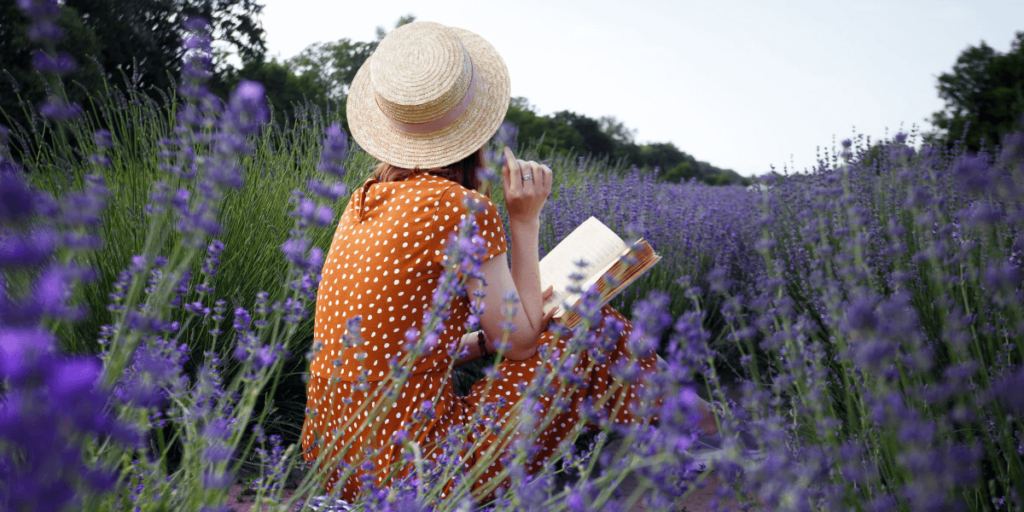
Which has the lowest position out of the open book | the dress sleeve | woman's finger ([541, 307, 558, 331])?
woman's finger ([541, 307, 558, 331])

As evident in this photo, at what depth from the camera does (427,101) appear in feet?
6.05

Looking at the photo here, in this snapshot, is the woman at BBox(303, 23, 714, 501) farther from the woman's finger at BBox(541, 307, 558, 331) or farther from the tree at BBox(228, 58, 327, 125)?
the tree at BBox(228, 58, 327, 125)

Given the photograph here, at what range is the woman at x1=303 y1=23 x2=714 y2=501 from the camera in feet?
5.87

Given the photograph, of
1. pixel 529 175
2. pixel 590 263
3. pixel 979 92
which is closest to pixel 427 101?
pixel 529 175

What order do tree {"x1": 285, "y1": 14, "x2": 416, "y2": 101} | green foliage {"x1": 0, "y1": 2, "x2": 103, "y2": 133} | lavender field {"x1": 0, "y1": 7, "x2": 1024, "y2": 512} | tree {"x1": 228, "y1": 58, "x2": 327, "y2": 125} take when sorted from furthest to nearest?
1. tree {"x1": 285, "y1": 14, "x2": 416, "y2": 101}
2. tree {"x1": 228, "y1": 58, "x2": 327, "y2": 125}
3. green foliage {"x1": 0, "y1": 2, "x2": 103, "y2": 133}
4. lavender field {"x1": 0, "y1": 7, "x2": 1024, "y2": 512}

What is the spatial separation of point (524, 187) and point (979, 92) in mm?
8301

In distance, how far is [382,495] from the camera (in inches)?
47.9

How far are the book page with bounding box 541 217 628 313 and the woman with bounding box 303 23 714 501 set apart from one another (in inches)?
4.5

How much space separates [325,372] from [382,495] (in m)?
0.68

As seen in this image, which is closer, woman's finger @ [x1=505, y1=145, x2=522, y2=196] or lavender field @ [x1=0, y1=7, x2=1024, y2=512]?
lavender field @ [x1=0, y1=7, x2=1024, y2=512]

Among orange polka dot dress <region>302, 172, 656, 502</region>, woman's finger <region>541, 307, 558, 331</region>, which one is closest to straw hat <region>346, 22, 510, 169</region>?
orange polka dot dress <region>302, 172, 656, 502</region>

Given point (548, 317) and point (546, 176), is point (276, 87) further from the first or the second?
point (548, 317)

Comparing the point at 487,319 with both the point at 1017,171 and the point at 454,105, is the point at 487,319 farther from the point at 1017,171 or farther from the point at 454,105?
the point at 1017,171

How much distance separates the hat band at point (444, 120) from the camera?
75.6 inches
